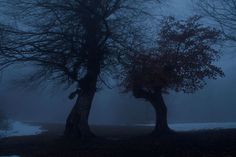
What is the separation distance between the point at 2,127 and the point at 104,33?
26.2m

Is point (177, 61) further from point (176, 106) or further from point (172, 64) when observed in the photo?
point (176, 106)

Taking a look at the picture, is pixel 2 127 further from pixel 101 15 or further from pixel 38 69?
pixel 101 15

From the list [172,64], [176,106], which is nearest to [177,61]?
[172,64]

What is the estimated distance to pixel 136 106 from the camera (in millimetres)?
60688

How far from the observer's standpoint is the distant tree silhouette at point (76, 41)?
842 inches

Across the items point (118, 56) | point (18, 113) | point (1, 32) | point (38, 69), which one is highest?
point (1, 32)

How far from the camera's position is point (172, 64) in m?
22.9

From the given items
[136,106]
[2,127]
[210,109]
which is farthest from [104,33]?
[210,109]

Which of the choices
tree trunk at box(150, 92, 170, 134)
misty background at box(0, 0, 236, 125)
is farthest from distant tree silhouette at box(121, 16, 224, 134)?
misty background at box(0, 0, 236, 125)

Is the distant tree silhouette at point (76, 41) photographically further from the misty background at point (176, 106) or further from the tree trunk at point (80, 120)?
the misty background at point (176, 106)

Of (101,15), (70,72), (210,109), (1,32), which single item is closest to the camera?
(1,32)

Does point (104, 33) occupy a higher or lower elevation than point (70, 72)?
higher

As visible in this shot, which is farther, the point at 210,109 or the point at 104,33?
the point at 210,109

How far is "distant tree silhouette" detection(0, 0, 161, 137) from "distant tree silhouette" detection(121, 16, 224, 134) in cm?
111
